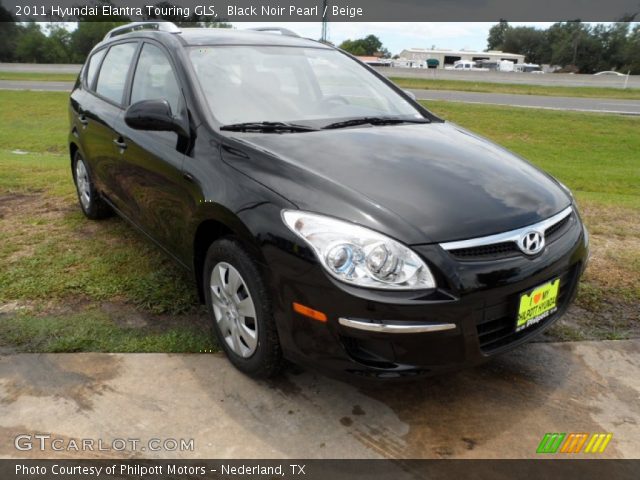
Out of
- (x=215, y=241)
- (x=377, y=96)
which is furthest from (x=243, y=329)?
(x=377, y=96)

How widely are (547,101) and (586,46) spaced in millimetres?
65259

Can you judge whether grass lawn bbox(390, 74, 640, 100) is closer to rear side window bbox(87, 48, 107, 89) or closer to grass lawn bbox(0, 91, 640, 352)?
grass lawn bbox(0, 91, 640, 352)

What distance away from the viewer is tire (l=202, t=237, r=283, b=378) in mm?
2453

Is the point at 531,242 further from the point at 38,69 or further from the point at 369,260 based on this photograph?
the point at 38,69

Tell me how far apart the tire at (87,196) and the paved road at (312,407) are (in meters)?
2.22

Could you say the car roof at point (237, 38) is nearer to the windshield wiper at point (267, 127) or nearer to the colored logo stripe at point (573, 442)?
the windshield wiper at point (267, 127)

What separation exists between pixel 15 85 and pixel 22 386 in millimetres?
24949

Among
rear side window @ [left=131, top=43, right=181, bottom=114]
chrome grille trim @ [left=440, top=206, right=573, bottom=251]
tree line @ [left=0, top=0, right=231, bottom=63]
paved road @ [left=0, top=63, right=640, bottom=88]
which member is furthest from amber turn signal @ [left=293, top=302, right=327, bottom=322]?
tree line @ [left=0, top=0, right=231, bottom=63]

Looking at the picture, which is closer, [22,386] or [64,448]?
[64,448]

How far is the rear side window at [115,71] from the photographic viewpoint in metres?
4.00

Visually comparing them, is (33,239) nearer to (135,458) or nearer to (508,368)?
(135,458)

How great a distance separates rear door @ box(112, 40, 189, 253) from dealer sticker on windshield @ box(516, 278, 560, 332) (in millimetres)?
1753

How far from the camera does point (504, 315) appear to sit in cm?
229

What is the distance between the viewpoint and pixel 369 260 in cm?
212
